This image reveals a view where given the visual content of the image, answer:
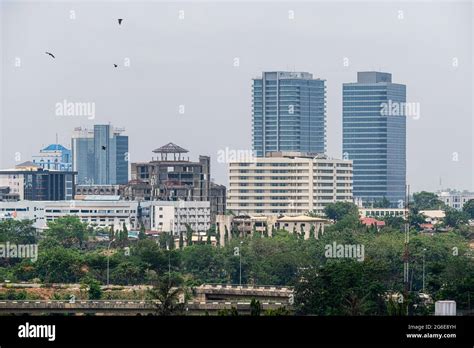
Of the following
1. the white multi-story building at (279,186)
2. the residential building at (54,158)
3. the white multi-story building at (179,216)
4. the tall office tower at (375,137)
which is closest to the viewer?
the white multi-story building at (179,216)

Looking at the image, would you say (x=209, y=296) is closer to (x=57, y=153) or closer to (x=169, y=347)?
(x=169, y=347)

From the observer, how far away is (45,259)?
2973 centimetres

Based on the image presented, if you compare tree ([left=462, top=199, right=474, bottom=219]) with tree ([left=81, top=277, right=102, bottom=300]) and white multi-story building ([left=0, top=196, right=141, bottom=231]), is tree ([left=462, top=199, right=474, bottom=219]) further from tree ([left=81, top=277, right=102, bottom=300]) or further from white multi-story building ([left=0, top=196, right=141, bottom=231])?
tree ([left=81, top=277, right=102, bottom=300])

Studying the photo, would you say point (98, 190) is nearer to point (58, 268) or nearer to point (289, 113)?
point (289, 113)

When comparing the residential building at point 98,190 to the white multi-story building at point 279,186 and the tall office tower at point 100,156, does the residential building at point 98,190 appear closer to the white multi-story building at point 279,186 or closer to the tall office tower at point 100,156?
the tall office tower at point 100,156

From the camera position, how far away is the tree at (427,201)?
52500mm

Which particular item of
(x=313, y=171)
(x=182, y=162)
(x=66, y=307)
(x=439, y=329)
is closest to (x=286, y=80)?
(x=313, y=171)

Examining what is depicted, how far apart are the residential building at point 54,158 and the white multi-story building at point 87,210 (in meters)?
2.54

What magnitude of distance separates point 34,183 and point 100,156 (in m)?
14.2

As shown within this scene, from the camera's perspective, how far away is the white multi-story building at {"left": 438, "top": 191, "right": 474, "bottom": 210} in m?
54.2

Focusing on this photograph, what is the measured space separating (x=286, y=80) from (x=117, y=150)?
32.5 feet

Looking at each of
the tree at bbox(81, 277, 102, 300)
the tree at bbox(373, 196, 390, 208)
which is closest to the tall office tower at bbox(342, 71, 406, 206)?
the tree at bbox(373, 196, 390, 208)

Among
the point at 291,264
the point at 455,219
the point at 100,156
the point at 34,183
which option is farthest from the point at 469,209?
the point at 100,156

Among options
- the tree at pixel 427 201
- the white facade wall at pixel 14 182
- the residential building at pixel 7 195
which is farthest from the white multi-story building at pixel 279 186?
the white facade wall at pixel 14 182
